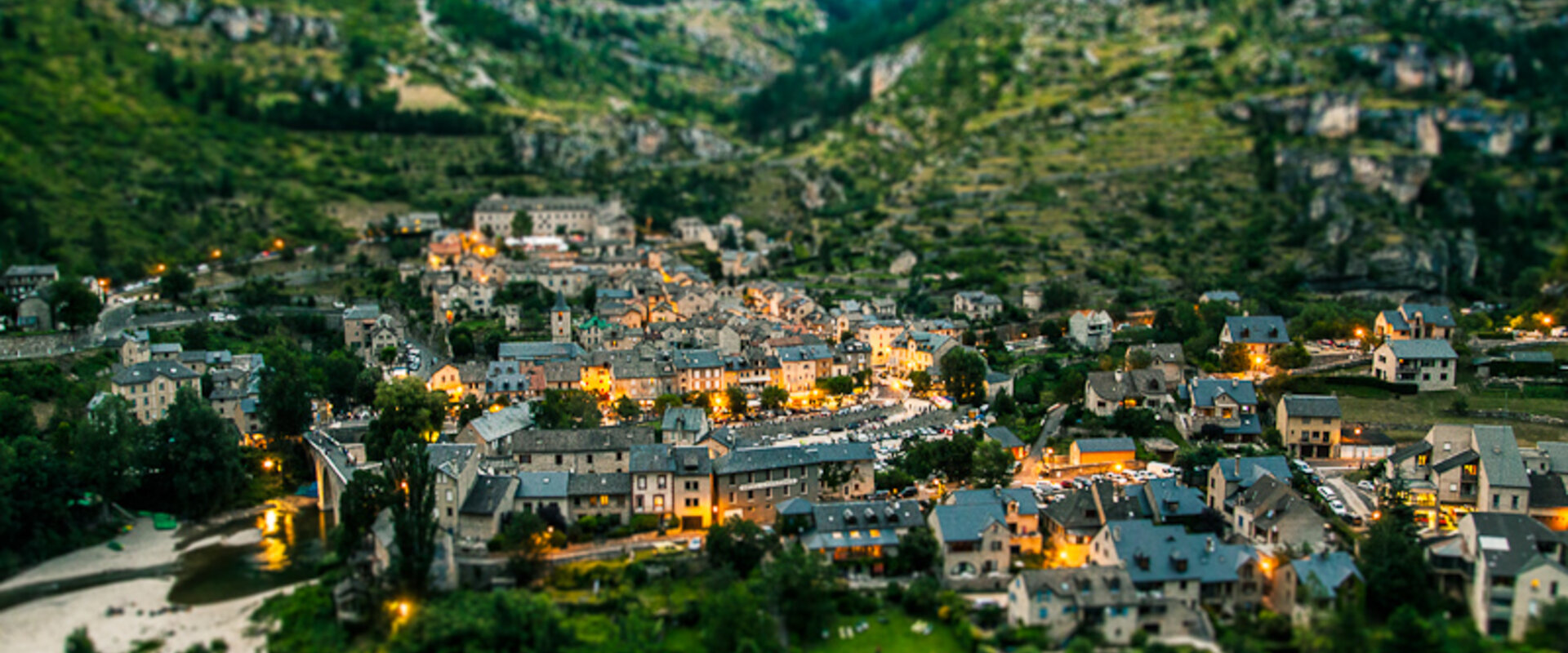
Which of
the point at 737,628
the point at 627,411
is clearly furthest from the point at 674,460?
the point at 627,411

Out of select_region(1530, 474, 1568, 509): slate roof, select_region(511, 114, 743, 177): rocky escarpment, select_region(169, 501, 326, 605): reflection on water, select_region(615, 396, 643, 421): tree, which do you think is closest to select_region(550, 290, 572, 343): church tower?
select_region(615, 396, 643, 421): tree

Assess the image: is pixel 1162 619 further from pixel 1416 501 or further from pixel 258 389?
pixel 258 389

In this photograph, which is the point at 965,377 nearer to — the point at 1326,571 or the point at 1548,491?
the point at 1326,571

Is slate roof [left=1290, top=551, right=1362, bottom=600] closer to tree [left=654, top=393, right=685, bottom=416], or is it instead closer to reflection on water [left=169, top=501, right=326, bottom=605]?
tree [left=654, top=393, right=685, bottom=416]

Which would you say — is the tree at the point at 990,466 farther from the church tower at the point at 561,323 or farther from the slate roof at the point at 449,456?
the church tower at the point at 561,323

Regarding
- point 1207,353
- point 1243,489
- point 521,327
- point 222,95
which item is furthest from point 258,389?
point 222,95

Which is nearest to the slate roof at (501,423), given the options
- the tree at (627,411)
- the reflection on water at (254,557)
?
the tree at (627,411)
